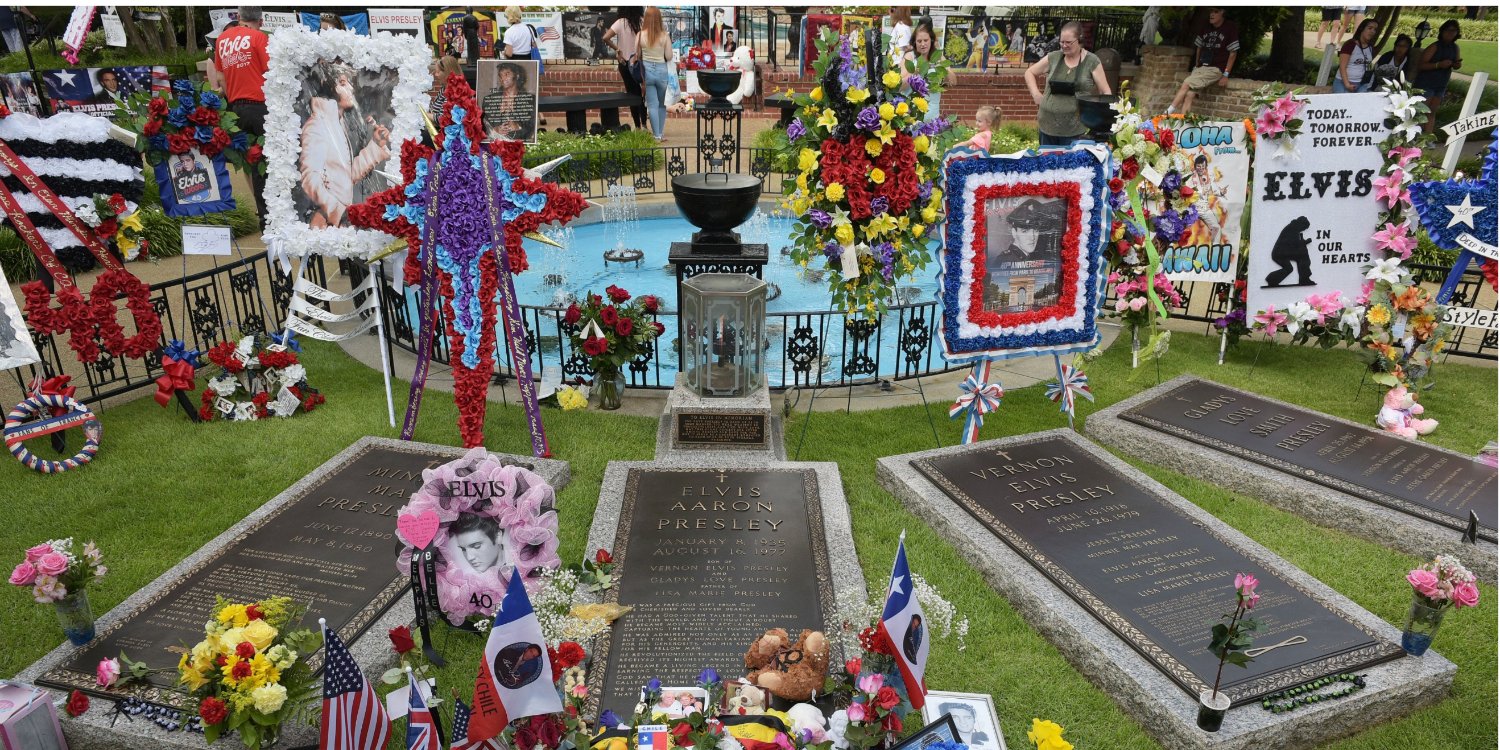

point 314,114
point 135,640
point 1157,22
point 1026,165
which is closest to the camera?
point 135,640

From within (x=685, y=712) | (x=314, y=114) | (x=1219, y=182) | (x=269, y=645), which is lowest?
(x=685, y=712)

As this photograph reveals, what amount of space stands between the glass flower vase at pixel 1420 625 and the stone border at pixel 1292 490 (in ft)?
4.13

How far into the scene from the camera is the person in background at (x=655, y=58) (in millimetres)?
15914

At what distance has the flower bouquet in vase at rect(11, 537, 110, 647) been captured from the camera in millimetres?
4215

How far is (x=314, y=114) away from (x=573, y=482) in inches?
131

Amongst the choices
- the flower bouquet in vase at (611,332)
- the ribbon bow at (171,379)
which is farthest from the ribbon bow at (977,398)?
the ribbon bow at (171,379)

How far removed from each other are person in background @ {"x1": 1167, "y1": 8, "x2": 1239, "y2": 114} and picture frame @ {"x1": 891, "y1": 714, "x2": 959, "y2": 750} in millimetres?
16157

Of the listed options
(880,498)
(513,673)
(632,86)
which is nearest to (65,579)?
(513,673)

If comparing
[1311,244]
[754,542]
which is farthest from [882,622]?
[1311,244]

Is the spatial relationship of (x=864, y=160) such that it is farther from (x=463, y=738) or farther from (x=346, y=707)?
(x=346, y=707)

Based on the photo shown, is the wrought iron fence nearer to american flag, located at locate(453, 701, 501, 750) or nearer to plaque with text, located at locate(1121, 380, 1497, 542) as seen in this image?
american flag, located at locate(453, 701, 501, 750)

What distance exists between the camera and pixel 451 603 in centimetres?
472

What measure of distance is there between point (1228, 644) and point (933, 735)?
52.0 inches

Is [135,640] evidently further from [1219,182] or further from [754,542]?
[1219,182]
